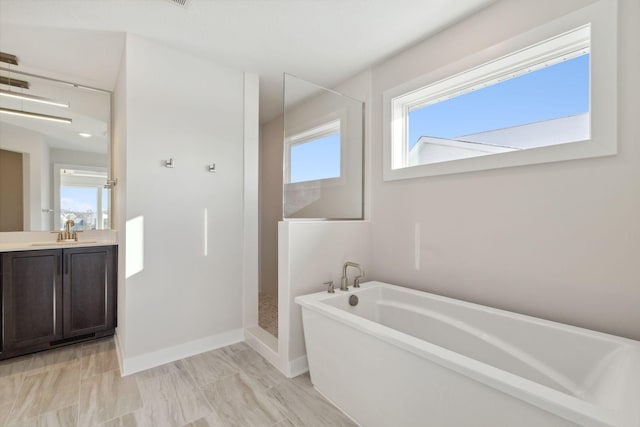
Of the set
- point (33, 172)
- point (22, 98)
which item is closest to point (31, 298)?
point (33, 172)

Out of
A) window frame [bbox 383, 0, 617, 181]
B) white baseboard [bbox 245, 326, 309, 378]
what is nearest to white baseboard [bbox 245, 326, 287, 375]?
white baseboard [bbox 245, 326, 309, 378]

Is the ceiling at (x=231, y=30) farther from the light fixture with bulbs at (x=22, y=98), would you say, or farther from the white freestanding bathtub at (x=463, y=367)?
the white freestanding bathtub at (x=463, y=367)

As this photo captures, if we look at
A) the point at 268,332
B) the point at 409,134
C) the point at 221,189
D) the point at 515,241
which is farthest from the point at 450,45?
the point at 268,332

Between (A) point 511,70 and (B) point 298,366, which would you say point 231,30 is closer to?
(A) point 511,70

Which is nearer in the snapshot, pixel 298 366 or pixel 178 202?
pixel 298 366

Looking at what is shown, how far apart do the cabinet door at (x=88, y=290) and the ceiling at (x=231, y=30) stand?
169cm

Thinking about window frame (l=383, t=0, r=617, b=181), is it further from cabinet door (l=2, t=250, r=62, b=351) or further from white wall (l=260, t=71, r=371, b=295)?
cabinet door (l=2, t=250, r=62, b=351)

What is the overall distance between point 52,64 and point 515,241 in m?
3.96

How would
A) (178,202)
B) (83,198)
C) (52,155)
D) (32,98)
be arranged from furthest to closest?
(83,198), (52,155), (32,98), (178,202)

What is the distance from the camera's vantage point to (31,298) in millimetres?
2383

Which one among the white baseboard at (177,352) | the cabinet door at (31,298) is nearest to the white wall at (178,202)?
the white baseboard at (177,352)

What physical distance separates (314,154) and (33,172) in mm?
2644

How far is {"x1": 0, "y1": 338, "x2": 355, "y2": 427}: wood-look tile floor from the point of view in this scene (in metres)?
1.66

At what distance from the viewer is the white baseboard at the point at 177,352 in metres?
2.18
